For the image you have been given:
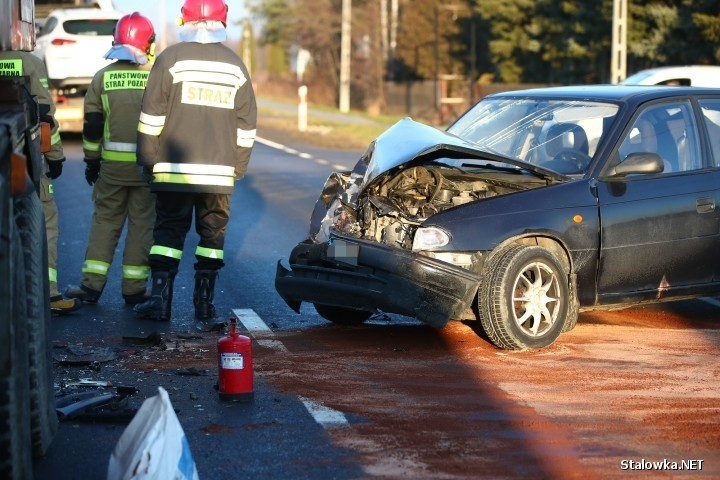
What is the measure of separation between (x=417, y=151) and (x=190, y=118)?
156cm

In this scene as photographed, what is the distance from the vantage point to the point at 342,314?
26.8 ft

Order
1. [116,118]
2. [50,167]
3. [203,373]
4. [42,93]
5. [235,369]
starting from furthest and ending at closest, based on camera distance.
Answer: [116,118]
[50,167]
[42,93]
[203,373]
[235,369]

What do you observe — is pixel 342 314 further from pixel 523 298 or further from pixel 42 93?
pixel 42 93

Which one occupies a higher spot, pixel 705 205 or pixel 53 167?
pixel 53 167

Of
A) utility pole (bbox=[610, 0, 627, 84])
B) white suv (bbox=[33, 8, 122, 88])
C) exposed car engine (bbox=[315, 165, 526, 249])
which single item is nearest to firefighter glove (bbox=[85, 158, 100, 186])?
exposed car engine (bbox=[315, 165, 526, 249])

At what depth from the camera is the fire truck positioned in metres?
4.12

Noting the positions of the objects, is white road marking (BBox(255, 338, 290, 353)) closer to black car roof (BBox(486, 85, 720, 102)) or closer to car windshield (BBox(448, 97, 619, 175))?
car windshield (BBox(448, 97, 619, 175))

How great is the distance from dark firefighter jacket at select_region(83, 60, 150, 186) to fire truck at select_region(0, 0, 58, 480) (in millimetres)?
2922

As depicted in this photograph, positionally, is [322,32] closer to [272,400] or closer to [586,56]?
[586,56]

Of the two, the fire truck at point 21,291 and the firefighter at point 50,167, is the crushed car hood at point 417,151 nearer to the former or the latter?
the firefighter at point 50,167

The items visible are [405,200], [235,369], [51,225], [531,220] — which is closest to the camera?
[235,369]

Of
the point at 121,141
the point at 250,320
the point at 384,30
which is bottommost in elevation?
the point at 250,320

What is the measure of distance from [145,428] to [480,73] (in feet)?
154

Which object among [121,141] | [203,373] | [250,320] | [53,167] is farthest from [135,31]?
[203,373]
